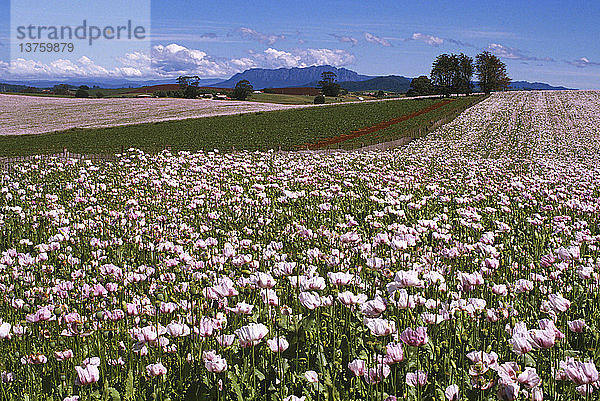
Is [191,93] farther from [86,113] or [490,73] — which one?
[490,73]

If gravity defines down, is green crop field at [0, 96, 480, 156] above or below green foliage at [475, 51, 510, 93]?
below

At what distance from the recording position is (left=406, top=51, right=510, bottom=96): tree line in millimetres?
91438

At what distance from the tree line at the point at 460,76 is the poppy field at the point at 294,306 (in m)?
84.7

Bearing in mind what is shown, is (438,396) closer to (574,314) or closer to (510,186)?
(574,314)

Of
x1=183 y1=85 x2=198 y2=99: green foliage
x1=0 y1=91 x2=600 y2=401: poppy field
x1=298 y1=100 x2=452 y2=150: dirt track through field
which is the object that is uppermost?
x1=183 y1=85 x2=198 y2=99: green foliage

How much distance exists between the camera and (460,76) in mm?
92000

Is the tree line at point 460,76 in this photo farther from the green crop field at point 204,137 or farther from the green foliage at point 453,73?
the green crop field at point 204,137

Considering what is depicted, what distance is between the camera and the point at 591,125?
37.8 metres

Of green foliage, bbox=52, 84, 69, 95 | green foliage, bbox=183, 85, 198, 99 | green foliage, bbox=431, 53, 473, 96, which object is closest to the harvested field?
green foliage, bbox=183, 85, 198, 99

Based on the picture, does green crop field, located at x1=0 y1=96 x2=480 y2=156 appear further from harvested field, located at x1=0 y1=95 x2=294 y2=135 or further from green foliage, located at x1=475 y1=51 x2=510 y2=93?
green foliage, located at x1=475 y1=51 x2=510 y2=93

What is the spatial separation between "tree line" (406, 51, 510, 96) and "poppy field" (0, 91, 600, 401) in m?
84.7

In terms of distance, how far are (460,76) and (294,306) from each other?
313 feet

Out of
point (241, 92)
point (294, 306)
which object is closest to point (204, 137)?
point (294, 306)

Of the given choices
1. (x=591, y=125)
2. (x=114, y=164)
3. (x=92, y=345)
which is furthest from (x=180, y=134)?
(x=92, y=345)
